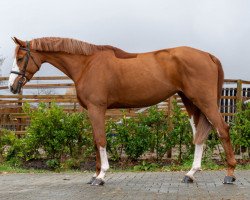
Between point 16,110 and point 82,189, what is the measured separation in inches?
381

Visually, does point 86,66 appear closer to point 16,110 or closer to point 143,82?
point 143,82

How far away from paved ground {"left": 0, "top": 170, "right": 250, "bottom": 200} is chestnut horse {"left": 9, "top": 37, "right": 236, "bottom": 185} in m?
0.40

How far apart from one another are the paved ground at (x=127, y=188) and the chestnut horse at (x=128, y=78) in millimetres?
395

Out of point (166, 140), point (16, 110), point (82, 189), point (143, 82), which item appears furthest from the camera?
point (16, 110)

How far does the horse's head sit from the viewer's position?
870 cm

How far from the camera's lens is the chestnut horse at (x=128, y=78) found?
8375 mm

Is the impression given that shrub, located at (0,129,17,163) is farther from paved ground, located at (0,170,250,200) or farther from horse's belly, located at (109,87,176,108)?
horse's belly, located at (109,87,176,108)

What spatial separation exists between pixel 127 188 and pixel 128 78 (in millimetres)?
1862

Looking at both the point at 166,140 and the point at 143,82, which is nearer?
the point at 143,82

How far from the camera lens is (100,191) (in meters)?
7.70

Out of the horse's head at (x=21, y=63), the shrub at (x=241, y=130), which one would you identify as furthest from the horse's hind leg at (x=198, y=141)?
the shrub at (x=241, y=130)

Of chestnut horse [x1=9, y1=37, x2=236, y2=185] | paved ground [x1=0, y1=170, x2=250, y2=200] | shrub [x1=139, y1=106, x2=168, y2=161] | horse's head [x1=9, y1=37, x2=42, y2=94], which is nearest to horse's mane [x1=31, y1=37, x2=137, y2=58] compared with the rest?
chestnut horse [x1=9, y1=37, x2=236, y2=185]

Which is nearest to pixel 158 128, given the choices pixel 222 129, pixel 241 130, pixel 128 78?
pixel 241 130

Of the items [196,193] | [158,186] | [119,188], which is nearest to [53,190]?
[119,188]
